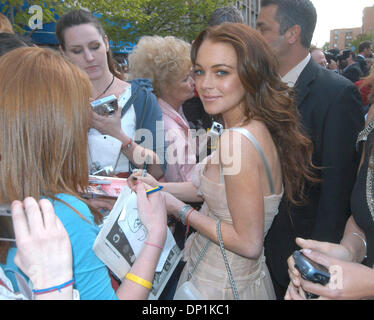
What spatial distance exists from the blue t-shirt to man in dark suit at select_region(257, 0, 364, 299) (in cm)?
149

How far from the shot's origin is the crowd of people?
112 centimetres

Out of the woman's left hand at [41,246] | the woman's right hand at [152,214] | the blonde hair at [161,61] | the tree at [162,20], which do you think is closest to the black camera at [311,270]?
the woman's right hand at [152,214]

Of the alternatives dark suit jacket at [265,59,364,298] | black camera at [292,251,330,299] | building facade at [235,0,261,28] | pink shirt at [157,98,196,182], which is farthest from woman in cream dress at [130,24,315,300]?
building facade at [235,0,261,28]

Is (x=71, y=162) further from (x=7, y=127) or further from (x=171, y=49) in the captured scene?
(x=171, y=49)

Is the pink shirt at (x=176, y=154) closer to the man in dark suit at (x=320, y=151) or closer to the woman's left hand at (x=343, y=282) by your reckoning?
the man in dark suit at (x=320, y=151)

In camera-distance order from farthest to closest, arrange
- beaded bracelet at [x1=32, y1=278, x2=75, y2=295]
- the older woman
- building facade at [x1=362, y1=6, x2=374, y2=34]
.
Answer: building facade at [x1=362, y1=6, x2=374, y2=34] → the older woman → beaded bracelet at [x1=32, y1=278, x2=75, y2=295]

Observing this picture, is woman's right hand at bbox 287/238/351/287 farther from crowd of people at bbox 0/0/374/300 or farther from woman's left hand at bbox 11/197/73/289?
woman's left hand at bbox 11/197/73/289

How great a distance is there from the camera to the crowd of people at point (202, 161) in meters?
1.12

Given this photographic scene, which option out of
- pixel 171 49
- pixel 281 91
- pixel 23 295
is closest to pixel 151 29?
pixel 171 49

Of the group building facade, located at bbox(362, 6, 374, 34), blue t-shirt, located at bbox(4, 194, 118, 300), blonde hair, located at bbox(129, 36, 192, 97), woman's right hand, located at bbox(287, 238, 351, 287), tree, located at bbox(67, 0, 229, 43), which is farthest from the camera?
building facade, located at bbox(362, 6, 374, 34)

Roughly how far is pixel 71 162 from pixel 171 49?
2251 millimetres

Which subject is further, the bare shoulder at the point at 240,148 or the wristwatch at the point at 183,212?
the wristwatch at the point at 183,212

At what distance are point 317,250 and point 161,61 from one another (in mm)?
2403

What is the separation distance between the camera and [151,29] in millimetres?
17750
